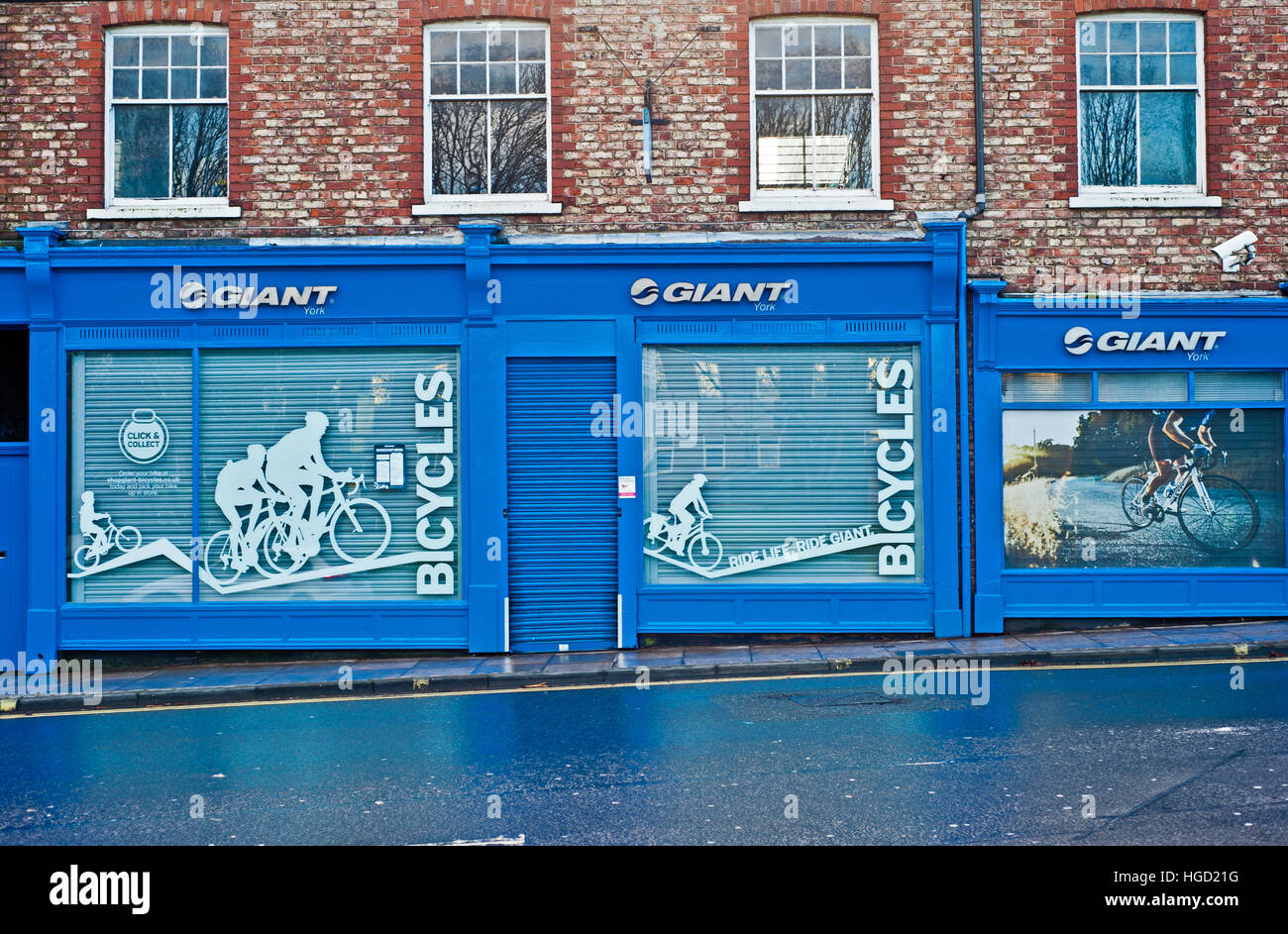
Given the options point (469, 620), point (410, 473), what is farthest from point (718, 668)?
point (410, 473)

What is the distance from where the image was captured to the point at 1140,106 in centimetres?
1296

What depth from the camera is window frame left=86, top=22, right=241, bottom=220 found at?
41.7ft

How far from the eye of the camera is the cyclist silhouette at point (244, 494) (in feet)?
41.2

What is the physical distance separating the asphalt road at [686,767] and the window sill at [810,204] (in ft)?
17.0

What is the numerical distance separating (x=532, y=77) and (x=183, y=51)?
374cm

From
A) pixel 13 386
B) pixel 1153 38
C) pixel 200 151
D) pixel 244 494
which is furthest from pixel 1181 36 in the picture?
pixel 13 386

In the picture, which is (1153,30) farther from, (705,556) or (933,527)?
(705,556)

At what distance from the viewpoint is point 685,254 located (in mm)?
12430

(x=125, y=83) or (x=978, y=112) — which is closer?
(x=978, y=112)

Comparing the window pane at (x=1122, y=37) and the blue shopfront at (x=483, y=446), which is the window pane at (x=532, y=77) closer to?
the blue shopfront at (x=483, y=446)

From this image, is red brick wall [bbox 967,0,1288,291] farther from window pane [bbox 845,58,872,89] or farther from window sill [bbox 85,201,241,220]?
window sill [bbox 85,201,241,220]

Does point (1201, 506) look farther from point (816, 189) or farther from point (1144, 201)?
point (816, 189)

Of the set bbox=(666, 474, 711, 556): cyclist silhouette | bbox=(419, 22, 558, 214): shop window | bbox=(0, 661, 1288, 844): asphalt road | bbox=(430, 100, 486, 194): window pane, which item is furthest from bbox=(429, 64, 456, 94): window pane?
bbox=(0, 661, 1288, 844): asphalt road

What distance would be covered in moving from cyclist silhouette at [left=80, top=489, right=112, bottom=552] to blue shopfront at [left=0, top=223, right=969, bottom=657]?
2 centimetres
